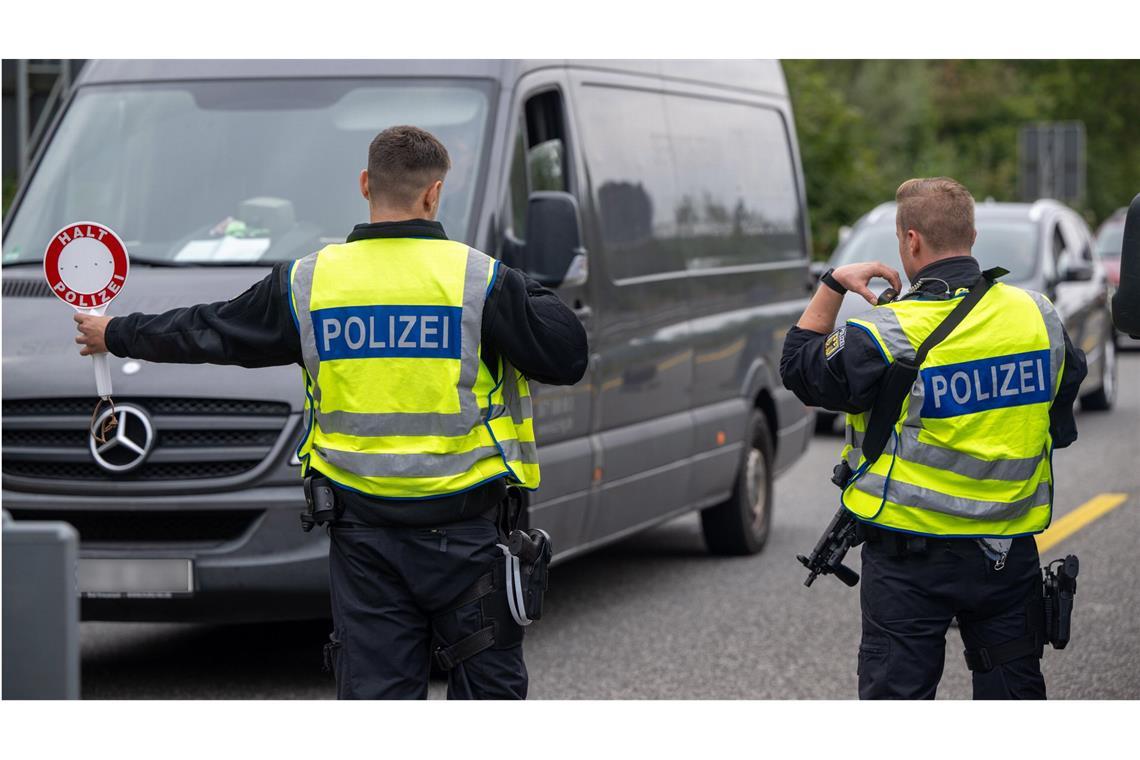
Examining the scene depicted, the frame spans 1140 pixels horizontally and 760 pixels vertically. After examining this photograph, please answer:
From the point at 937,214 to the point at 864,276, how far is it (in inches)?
9.2

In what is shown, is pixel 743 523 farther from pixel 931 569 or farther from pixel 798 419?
pixel 931 569

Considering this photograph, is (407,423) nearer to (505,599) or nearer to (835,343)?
(505,599)

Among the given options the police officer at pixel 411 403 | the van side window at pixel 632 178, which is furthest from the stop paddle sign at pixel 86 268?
the van side window at pixel 632 178

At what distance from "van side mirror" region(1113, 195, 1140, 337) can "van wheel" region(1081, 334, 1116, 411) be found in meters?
13.2

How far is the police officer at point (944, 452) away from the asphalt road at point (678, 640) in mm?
2156

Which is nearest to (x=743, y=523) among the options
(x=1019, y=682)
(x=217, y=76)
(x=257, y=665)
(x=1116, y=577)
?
(x=1116, y=577)

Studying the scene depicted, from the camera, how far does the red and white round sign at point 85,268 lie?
4.62 m

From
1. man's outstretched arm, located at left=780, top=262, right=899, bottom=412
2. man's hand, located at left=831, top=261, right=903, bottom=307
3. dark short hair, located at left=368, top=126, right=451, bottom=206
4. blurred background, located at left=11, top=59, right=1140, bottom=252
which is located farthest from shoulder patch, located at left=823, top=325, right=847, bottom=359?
blurred background, located at left=11, top=59, right=1140, bottom=252

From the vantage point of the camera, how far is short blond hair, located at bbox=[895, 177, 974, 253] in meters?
4.46

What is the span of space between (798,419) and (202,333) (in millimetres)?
6567

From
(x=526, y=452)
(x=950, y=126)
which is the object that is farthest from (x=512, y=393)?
(x=950, y=126)

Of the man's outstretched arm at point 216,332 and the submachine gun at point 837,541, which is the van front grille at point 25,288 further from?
the submachine gun at point 837,541

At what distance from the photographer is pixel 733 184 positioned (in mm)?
9578

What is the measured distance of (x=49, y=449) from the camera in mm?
6445
